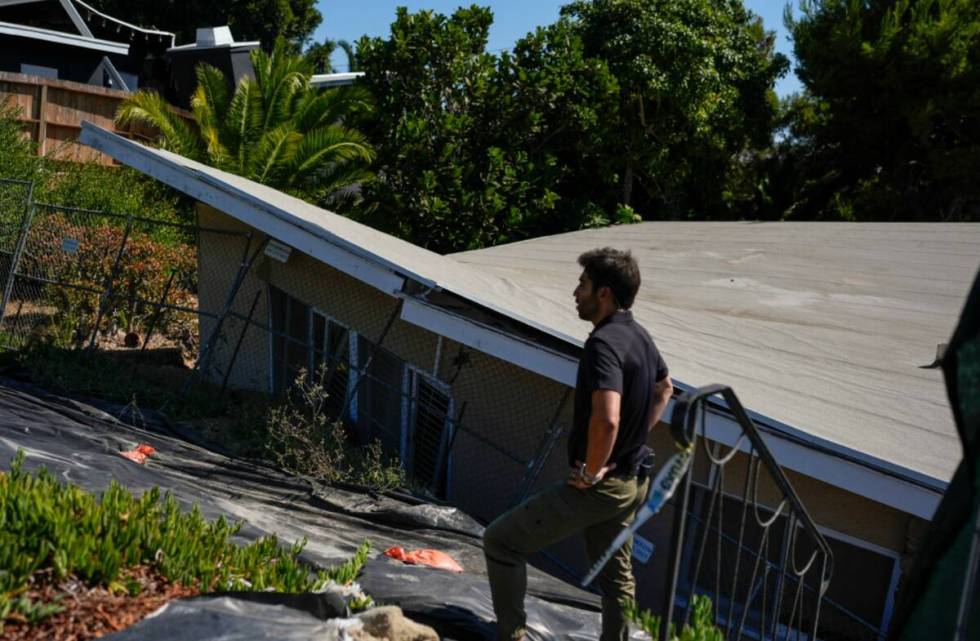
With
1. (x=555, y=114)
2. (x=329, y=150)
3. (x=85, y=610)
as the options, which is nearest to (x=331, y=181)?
(x=329, y=150)

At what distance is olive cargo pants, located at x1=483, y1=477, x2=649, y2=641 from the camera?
163 inches

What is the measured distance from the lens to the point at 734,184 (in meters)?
19.3

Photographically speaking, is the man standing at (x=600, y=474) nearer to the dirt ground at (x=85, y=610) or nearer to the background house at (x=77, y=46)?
the dirt ground at (x=85, y=610)

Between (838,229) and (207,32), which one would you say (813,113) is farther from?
(207,32)

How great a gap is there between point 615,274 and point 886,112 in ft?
54.2

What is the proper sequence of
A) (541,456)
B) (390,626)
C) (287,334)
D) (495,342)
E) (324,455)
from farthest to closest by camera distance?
(287,334), (324,455), (495,342), (541,456), (390,626)

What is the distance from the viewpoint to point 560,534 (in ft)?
13.7

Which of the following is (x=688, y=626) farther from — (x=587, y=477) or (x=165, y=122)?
(x=165, y=122)

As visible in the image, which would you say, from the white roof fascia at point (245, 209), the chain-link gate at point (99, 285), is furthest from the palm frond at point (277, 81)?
the white roof fascia at point (245, 209)

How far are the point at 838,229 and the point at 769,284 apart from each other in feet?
9.98

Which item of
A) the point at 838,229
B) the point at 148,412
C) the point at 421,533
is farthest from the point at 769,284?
the point at 148,412

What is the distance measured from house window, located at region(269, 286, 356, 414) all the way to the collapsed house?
27 millimetres

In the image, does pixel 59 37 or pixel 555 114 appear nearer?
pixel 555 114

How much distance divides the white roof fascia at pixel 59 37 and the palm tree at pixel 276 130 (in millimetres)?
9444
